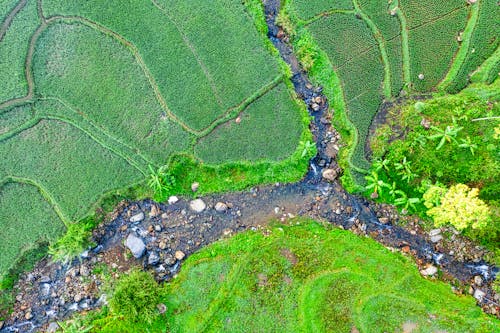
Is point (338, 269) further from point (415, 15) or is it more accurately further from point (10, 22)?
point (10, 22)

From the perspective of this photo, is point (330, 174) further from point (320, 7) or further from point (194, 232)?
point (320, 7)

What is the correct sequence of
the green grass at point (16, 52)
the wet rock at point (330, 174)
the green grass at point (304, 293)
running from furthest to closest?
the wet rock at point (330, 174), the green grass at point (16, 52), the green grass at point (304, 293)

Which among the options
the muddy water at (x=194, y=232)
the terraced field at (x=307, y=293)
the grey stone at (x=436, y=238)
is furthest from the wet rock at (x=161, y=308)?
the grey stone at (x=436, y=238)

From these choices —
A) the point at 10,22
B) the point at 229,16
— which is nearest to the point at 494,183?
the point at 229,16

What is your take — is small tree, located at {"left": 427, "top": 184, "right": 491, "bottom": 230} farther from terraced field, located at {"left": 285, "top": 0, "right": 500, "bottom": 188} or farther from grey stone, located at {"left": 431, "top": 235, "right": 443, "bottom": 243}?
terraced field, located at {"left": 285, "top": 0, "right": 500, "bottom": 188}

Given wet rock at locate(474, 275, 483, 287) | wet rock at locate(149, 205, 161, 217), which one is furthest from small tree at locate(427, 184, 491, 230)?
wet rock at locate(149, 205, 161, 217)

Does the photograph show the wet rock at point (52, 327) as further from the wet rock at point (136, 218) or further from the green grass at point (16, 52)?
the green grass at point (16, 52)

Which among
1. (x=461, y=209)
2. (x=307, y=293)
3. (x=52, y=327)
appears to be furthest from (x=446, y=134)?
(x=52, y=327)
